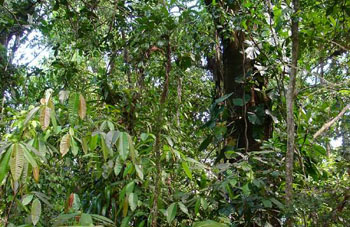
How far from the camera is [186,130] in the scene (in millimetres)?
2365

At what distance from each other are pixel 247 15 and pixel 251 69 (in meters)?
0.28

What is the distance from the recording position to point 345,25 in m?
1.54

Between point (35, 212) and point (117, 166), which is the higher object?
point (117, 166)

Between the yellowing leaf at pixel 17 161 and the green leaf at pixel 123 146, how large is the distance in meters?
0.25

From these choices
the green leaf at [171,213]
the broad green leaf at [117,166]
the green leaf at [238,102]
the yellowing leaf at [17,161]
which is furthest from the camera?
the green leaf at [238,102]

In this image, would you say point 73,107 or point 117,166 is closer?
point 73,107

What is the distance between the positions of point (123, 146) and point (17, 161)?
0.27 meters

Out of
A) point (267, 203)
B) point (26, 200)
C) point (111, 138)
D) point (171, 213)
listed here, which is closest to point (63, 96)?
point (111, 138)

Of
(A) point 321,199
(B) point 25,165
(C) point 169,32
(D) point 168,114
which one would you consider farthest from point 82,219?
(D) point 168,114

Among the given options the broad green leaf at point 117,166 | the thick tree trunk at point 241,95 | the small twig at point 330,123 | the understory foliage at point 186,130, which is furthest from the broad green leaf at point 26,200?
the small twig at point 330,123

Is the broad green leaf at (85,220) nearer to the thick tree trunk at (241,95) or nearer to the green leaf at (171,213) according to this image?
the green leaf at (171,213)

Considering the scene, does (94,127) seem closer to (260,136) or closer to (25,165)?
(25,165)

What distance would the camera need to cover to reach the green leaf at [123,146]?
99 centimetres

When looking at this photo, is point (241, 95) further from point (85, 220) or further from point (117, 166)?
point (85, 220)
